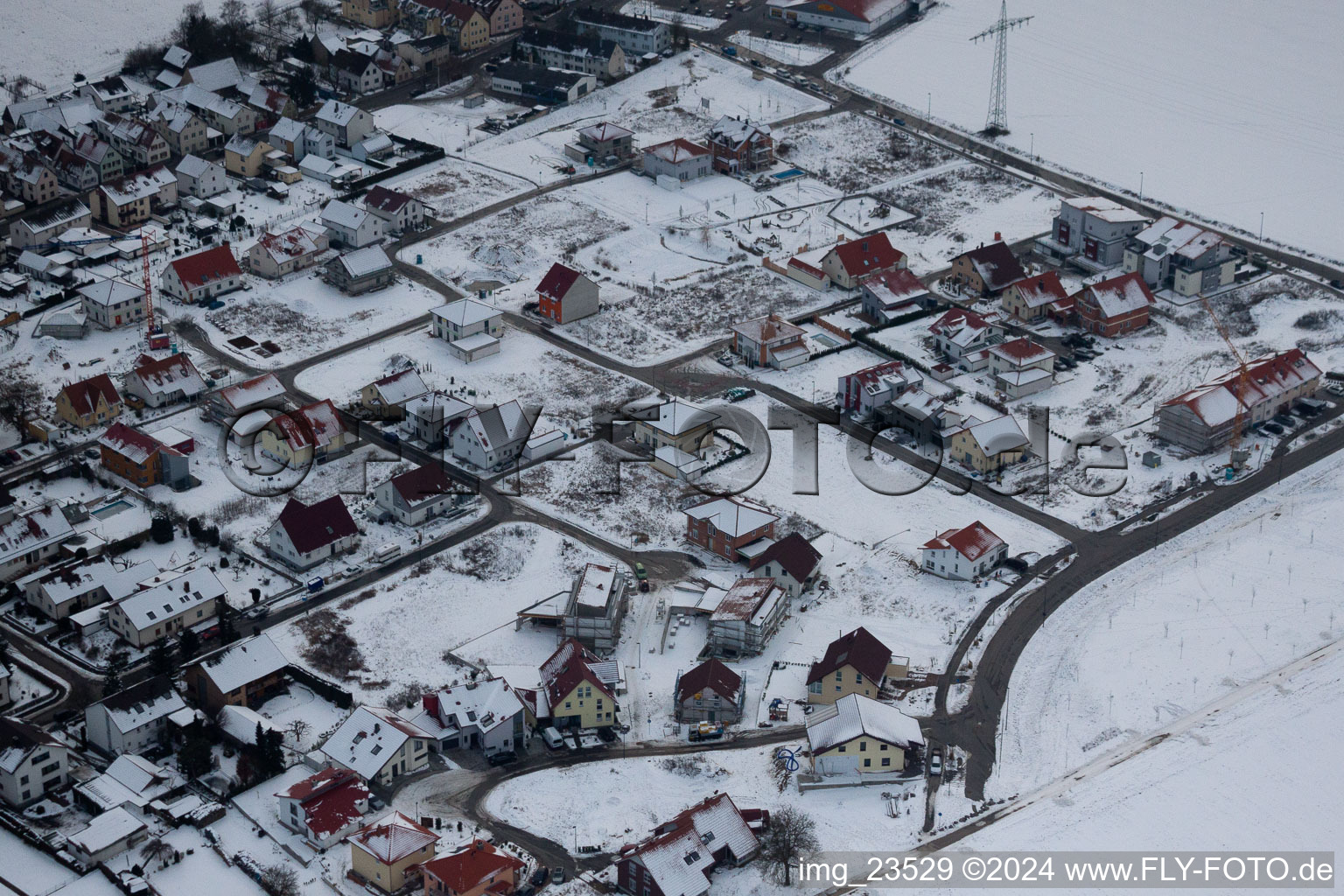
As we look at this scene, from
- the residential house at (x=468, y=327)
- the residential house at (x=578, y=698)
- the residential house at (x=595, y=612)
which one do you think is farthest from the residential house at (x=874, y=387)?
the residential house at (x=578, y=698)

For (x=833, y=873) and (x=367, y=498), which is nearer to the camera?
(x=833, y=873)

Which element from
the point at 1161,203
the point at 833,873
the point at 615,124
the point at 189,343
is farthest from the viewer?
the point at 615,124

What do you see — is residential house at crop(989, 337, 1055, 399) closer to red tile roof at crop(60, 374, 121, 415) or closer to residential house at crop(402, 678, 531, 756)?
residential house at crop(402, 678, 531, 756)

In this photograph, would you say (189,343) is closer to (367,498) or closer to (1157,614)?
(367,498)

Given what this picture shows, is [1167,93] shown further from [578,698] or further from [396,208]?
[578,698]

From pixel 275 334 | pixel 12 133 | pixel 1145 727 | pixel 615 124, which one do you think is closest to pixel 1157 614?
pixel 1145 727

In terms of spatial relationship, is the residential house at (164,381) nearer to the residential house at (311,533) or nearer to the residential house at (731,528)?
the residential house at (311,533)
